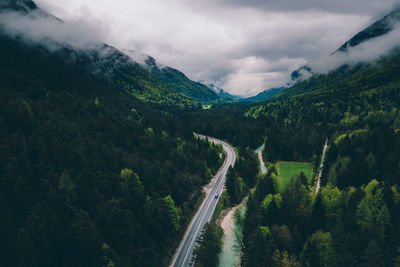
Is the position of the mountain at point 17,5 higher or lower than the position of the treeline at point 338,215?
higher

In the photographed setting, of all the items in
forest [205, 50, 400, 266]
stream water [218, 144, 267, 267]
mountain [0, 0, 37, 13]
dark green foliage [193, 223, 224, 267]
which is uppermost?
mountain [0, 0, 37, 13]

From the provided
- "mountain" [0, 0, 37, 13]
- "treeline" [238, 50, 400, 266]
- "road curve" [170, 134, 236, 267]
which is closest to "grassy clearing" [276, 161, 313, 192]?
"treeline" [238, 50, 400, 266]

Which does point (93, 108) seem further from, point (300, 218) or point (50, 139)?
point (300, 218)

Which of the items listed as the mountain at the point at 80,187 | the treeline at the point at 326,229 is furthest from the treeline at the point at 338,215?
the mountain at the point at 80,187

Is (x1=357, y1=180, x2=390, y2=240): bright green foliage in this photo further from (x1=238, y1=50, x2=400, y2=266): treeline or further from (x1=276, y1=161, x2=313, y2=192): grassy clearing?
(x1=276, y1=161, x2=313, y2=192): grassy clearing

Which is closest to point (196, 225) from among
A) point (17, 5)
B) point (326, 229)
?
point (326, 229)

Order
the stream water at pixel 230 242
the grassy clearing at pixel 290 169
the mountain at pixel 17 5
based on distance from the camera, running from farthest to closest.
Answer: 1. the mountain at pixel 17 5
2. the grassy clearing at pixel 290 169
3. the stream water at pixel 230 242

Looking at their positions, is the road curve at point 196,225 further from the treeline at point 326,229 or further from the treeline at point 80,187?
the treeline at point 326,229

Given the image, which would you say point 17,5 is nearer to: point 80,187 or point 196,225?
point 80,187

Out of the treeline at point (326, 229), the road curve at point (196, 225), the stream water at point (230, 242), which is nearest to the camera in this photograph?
the treeline at point (326, 229)
